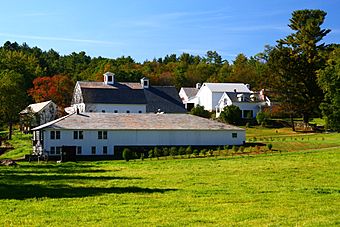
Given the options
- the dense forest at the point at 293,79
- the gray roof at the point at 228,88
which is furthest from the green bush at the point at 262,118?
the gray roof at the point at 228,88

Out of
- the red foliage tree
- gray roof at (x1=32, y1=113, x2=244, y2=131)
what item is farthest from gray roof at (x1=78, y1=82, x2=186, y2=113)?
gray roof at (x1=32, y1=113, x2=244, y2=131)

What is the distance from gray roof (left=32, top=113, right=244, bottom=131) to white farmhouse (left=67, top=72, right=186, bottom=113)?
2294cm

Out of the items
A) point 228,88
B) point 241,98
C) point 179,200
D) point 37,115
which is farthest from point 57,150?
point 228,88

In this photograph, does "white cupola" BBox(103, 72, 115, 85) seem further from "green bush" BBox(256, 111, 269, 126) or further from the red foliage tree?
"green bush" BBox(256, 111, 269, 126)

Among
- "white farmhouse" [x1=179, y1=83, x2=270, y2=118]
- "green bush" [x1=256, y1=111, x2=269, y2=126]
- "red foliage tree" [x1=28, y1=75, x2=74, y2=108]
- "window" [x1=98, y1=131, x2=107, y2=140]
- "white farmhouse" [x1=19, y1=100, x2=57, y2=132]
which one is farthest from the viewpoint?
"white farmhouse" [x1=179, y1=83, x2=270, y2=118]

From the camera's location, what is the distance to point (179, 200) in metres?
18.7

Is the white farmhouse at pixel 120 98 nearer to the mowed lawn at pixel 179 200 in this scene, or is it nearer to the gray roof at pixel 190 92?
the gray roof at pixel 190 92

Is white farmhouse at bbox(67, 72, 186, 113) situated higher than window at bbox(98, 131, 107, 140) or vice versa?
white farmhouse at bbox(67, 72, 186, 113)

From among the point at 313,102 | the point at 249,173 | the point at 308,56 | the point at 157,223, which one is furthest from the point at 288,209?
the point at 308,56

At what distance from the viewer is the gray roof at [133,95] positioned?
8744cm

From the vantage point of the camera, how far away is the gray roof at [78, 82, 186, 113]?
287 feet

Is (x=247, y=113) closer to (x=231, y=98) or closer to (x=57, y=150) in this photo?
(x=231, y=98)

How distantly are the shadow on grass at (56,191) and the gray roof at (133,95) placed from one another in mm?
63280

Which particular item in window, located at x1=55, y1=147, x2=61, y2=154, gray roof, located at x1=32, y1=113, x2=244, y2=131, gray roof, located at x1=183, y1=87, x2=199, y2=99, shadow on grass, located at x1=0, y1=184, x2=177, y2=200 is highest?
gray roof, located at x1=183, y1=87, x2=199, y2=99
